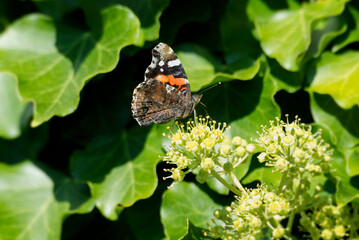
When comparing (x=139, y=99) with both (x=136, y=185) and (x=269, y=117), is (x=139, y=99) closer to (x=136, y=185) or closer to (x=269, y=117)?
(x=136, y=185)

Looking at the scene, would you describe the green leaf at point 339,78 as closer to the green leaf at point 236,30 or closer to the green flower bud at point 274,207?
the green leaf at point 236,30

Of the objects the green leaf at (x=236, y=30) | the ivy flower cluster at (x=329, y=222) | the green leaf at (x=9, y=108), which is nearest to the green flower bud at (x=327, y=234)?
the ivy flower cluster at (x=329, y=222)

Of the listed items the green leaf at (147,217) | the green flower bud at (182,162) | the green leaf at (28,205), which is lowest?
the green leaf at (28,205)

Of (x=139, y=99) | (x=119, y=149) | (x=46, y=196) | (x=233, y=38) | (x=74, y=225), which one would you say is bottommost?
(x=74, y=225)

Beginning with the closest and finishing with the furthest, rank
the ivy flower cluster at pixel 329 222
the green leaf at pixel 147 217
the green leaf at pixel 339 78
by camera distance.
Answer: the ivy flower cluster at pixel 329 222 < the green leaf at pixel 339 78 < the green leaf at pixel 147 217

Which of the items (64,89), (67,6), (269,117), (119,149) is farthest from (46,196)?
(269,117)

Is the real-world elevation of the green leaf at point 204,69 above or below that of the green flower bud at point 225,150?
below

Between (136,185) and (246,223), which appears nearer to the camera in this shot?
(246,223)
